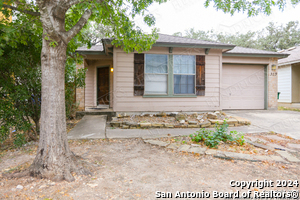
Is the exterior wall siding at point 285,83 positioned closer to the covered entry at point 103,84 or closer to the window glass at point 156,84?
the window glass at point 156,84

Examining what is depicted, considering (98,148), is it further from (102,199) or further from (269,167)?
(269,167)

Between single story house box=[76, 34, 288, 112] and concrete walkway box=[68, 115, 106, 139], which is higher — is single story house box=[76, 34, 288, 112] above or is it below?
above

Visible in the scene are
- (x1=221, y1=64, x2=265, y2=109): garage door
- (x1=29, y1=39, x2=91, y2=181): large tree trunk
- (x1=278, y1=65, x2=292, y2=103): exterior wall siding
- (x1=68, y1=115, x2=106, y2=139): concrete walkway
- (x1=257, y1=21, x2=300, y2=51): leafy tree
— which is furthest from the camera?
(x1=257, y1=21, x2=300, y2=51): leafy tree

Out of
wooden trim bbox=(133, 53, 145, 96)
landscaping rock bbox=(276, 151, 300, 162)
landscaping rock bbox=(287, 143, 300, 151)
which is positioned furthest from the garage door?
landscaping rock bbox=(276, 151, 300, 162)

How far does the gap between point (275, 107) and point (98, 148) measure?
8822 millimetres

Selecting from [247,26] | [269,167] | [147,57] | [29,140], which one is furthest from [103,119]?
[247,26]

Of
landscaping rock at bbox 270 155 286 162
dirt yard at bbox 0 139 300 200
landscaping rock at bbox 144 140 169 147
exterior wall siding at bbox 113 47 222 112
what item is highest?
exterior wall siding at bbox 113 47 222 112

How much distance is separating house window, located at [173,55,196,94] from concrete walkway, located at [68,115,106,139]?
10.2ft

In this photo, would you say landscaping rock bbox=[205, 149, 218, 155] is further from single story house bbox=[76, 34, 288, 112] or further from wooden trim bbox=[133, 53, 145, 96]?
wooden trim bbox=[133, 53, 145, 96]

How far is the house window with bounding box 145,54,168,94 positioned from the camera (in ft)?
22.7

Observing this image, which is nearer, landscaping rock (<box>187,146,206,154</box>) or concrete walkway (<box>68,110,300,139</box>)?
landscaping rock (<box>187,146,206,154</box>)

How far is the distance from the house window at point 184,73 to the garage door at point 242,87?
2436 millimetres

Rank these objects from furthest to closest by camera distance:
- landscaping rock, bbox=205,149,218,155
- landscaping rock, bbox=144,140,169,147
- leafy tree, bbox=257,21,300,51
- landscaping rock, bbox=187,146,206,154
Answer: leafy tree, bbox=257,21,300,51, landscaping rock, bbox=144,140,169,147, landscaping rock, bbox=187,146,206,154, landscaping rock, bbox=205,149,218,155

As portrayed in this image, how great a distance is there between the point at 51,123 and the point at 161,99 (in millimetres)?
4758
